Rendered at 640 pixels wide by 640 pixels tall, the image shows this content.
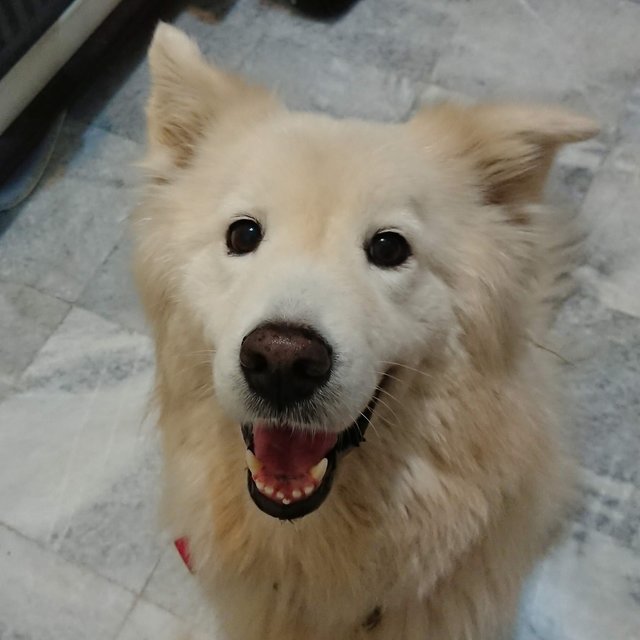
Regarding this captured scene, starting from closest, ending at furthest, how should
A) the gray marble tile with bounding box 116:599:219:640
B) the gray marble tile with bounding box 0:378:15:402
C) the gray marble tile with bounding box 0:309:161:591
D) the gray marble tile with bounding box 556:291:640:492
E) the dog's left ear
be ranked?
the dog's left ear, the gray marble tile with bounding box 116:599:219:640, the gray marble tile with bounding box 0:309:161:591, the gray marble tile with bounding box 556:291:640:492, the gray marble tile with bounding box 0:378:15:402

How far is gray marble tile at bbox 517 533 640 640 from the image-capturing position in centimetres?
207

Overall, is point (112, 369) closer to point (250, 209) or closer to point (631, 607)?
point (250, 209)

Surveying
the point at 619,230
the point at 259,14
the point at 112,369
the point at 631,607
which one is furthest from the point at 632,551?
the point at 259,14

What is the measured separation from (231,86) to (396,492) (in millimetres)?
863

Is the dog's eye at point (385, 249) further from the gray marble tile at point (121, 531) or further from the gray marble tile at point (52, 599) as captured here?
the gray marble tile at point (52, 599)

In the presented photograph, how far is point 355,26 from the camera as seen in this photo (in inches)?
118

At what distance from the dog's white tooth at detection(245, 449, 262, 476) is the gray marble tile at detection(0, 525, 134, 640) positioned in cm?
97

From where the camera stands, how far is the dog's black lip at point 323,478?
130 cm

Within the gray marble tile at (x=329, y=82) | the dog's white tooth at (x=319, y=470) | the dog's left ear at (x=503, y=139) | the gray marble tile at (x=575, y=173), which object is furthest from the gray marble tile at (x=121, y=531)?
the gray marble tile at (x=575, y=173)

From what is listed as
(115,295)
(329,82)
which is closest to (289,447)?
(115,295)

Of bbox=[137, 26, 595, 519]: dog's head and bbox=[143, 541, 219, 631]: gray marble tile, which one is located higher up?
bbox=[137, 26, 595, 519]: dog's head

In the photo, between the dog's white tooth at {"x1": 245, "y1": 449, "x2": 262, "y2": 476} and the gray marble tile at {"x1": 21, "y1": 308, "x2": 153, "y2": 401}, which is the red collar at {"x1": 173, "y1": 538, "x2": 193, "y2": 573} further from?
the gray marble tile at {"x1": 21, "y1": 308, "x2": 153, "y2": 401}

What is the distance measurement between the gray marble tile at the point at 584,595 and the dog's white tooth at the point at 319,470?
3.42 feet

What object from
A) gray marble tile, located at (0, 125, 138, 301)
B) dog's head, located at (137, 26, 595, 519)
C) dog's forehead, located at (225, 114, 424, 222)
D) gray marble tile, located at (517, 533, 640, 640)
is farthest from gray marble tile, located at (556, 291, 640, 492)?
gray marble tile, located at (0, 125, 138, 301)
